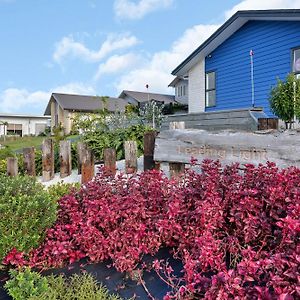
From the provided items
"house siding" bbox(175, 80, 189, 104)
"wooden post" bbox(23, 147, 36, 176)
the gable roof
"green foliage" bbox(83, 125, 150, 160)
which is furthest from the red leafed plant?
"house siding" bbox(175, 80, 189, 104)

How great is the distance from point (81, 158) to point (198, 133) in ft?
9.33

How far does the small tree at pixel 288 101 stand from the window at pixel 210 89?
21.7 ft

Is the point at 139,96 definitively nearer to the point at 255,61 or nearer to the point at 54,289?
the point at 255,61

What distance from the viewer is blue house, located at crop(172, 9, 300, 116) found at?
12.6m

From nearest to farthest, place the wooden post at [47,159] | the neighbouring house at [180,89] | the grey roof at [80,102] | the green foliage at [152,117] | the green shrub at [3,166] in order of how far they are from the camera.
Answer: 1. the wooden post at [47,159]
2. the green shrub at [3,166]
3. the green foliage at [152,117]
4. the neighbouring house at [180,89]
5. the grey roof at [80,102]

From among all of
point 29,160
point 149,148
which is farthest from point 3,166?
point 149,148

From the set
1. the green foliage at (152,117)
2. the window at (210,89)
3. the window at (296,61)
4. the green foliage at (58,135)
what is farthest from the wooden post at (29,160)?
the window at (210,89)

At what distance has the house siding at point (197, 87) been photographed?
16.6 m

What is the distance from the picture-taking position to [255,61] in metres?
14.0

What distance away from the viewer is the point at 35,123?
150 ft

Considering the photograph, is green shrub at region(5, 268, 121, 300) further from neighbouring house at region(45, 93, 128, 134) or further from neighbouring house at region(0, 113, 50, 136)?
neighbouring house at region(0, 113, 50, 136)

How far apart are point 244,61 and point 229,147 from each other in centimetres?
1081

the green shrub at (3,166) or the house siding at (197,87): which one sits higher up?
the house siding at (197,87)

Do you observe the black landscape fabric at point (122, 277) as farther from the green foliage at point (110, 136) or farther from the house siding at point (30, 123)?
the house siding at point (30, 123)
